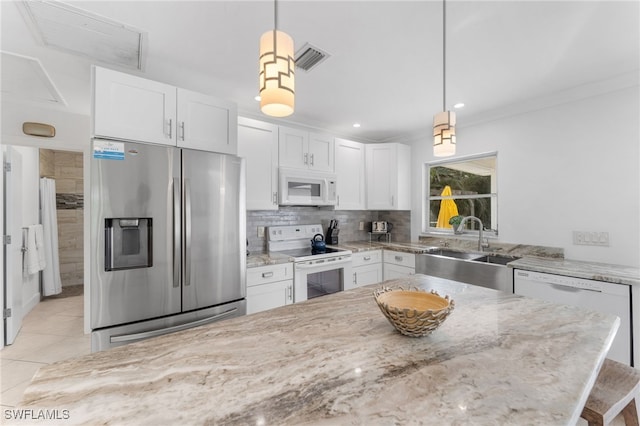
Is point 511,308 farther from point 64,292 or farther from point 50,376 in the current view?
point 64,292

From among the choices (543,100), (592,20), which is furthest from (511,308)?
(543,100)

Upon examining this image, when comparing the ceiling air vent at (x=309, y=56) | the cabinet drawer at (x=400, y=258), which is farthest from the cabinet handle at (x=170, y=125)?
the cabinet drawer at (x=400, y=258)

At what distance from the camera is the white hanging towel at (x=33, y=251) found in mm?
3383

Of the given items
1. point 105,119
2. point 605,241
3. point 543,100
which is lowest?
point 605,241

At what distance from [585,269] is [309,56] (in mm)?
2720

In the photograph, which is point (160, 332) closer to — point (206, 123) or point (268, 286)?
point (268, 286)

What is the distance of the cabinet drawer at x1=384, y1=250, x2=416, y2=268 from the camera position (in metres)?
3.16

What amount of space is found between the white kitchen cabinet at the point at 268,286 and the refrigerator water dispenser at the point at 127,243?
0.83 m

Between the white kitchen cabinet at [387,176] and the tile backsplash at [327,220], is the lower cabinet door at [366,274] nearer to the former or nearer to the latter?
the tile backsplash at [327,220]

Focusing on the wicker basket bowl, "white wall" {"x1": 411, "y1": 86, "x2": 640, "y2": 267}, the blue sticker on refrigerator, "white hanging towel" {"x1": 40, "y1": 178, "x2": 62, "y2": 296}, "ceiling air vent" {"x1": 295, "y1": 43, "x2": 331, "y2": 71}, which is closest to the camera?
the wicker basket bowl

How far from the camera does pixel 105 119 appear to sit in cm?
173

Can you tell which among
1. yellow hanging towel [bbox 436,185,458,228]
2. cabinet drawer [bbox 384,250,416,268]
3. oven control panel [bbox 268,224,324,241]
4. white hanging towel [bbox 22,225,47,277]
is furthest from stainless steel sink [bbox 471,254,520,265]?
white hanging towel [bbox 22,225,47,277]

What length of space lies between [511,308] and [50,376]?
5.54 ft

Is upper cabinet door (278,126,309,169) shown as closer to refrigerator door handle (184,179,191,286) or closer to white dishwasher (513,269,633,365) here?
refrigerator door handle (184,179,191,286)
